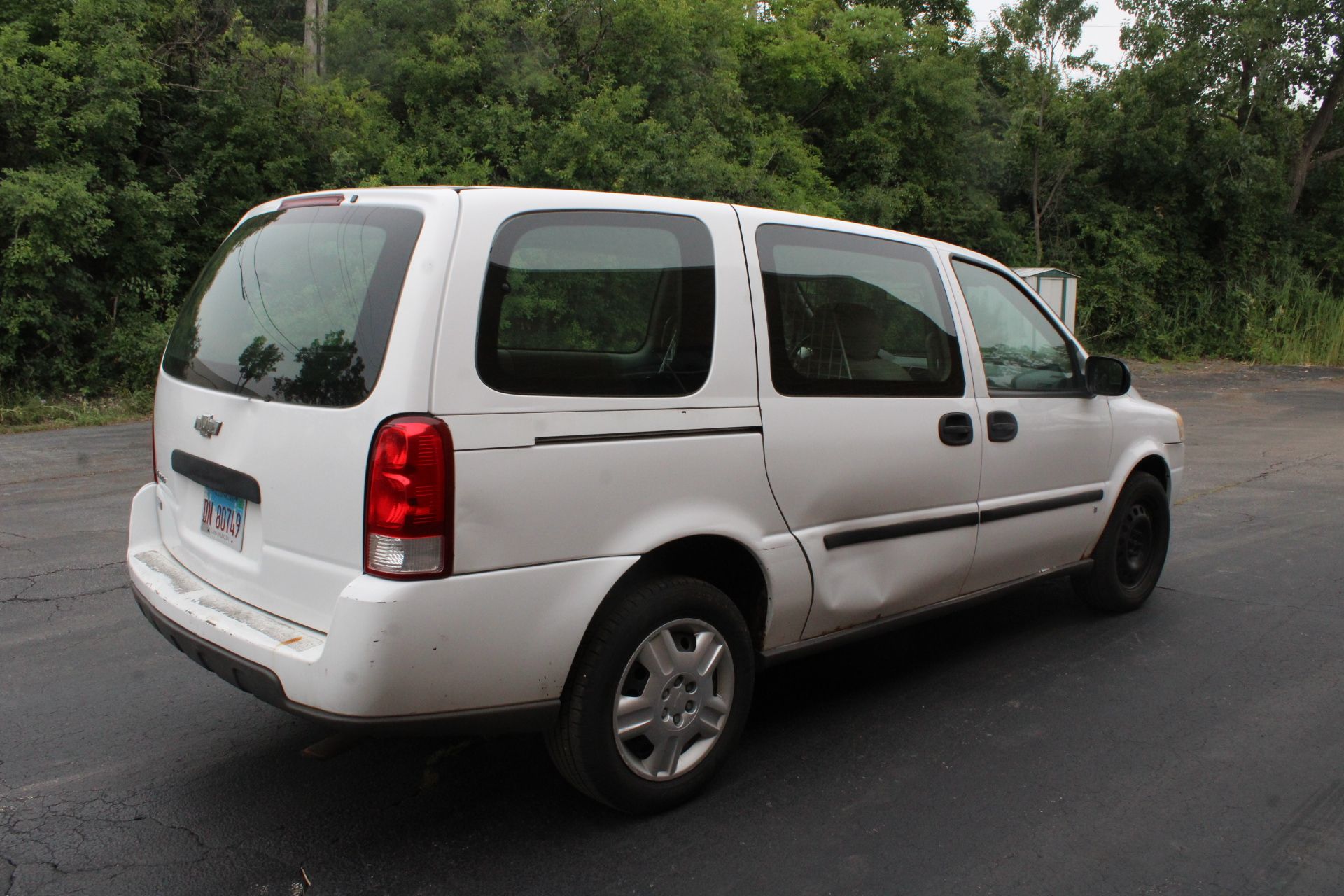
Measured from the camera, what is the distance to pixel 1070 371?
4812 millimetres

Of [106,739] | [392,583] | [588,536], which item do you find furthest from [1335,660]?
[106,739]

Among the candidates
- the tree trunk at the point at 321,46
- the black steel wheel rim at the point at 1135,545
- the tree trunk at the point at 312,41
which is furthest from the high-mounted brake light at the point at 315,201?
the tree trunk at the point at 321,46

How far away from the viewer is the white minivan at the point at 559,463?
9.14 ft

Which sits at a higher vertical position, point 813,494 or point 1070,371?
point 1070,371

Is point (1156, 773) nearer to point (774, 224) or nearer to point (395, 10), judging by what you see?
point (774, 224)

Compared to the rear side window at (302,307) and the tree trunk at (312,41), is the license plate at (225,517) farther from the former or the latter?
the tree trunk at (312,41)

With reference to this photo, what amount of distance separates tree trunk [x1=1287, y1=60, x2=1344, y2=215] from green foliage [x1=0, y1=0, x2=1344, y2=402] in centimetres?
7

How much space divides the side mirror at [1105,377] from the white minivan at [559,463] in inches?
31.2

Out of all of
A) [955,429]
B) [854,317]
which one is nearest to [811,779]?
[955,429]

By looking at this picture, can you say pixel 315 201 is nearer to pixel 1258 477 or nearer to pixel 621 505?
pixel 621 505

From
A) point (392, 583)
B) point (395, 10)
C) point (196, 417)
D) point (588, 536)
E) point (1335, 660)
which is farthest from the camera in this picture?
point (395, 10)

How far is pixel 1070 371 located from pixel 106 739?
4080mm

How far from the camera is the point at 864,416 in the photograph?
149 inches

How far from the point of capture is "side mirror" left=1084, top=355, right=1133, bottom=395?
4770 mm
